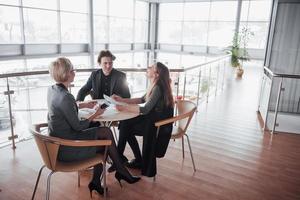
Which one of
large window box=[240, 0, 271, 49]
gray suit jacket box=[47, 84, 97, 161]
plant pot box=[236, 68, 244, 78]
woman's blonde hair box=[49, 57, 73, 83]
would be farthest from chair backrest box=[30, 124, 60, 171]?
large window box=[240, 0, 271, 49]

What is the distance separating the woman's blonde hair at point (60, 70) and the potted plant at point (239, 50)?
9175mm

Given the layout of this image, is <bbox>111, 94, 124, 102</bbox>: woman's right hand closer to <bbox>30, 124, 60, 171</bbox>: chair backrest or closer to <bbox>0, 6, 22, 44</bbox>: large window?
<bbox>30, 124, 60, 171</bbox>: chair backrest

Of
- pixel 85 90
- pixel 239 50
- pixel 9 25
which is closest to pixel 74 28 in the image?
pixel 9 25

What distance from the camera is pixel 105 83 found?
3002 millimetres

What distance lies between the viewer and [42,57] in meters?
9.70

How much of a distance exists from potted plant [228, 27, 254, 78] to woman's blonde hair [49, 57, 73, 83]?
30.1 feet

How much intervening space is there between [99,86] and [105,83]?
0.27ft

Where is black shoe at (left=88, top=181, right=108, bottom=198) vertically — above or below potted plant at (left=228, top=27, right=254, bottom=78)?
below

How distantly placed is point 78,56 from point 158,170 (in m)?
9.25

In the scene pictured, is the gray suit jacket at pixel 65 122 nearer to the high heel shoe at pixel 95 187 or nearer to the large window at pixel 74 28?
the high heel shoe at pixel 95 187

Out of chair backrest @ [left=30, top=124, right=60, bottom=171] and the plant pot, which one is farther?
the plant pot

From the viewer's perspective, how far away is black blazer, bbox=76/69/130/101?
2982 mm

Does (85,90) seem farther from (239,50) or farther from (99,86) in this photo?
(239,50)

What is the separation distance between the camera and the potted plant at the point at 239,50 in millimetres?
10188
